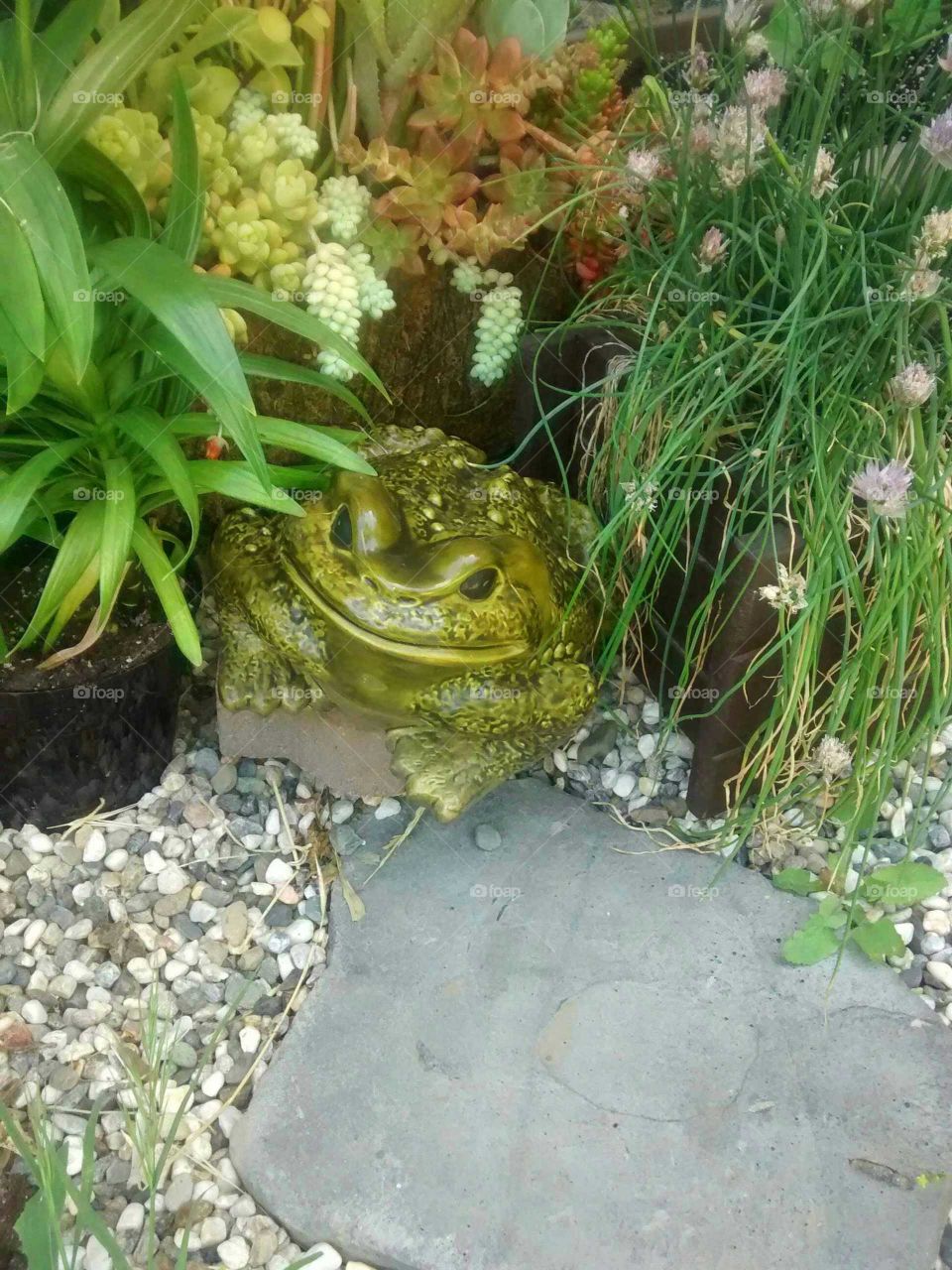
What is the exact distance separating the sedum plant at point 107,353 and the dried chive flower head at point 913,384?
2.48 feet

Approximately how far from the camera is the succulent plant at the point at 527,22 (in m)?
1.76

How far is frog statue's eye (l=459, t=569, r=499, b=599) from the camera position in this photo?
5.01ft

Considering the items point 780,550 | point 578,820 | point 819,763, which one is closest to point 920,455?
point 780,550

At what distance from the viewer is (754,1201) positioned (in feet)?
4.51

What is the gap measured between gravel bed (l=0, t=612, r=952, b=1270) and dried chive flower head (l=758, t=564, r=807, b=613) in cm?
32

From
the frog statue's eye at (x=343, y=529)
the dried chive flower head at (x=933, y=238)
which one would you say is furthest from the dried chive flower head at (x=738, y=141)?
the frog statue's eye at (x=343, y=529)

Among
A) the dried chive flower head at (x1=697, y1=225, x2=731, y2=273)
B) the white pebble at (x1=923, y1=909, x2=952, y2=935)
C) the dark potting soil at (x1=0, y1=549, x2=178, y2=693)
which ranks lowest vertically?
the white pebble at (x1=923, y1=909, x2=952, y2=935)

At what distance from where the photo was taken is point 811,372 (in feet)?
4.94

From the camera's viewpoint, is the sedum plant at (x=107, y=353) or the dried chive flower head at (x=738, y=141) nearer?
the sedum plant at (x=107, y=353)

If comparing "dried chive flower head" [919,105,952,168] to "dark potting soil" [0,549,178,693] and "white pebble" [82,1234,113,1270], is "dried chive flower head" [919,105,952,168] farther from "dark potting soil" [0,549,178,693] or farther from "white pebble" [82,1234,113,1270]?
"white pebble" [82,1234,113,1270]

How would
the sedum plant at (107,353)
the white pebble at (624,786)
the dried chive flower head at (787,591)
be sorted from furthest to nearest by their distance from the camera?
the white pebble at (624,786), the dried chive flower head at (787,591), the sedum plant at (107,353)

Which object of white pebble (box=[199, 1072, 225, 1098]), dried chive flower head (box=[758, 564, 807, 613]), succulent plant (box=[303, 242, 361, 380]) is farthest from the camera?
succulent plant (box=[303, 242, 361, 380])

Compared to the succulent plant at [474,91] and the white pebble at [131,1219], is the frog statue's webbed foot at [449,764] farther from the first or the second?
the succulent plant at [474,91]

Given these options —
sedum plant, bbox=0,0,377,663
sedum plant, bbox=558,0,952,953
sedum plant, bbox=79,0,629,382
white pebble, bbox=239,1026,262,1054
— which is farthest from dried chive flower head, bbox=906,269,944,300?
white pebble, bbox=239,1026,262,1054
